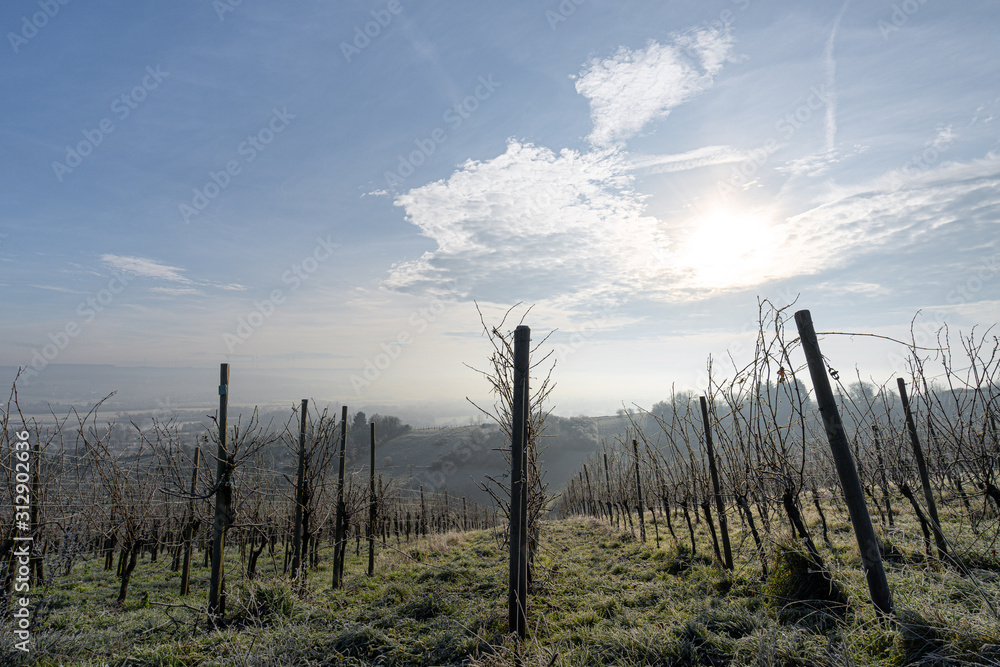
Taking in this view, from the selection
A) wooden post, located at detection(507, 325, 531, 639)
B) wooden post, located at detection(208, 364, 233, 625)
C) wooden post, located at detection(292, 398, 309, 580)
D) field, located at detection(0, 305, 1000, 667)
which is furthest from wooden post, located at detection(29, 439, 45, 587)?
wooden post, located at detection(507, 325, 531, 639)

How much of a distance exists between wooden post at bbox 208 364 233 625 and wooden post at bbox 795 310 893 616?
5.69 meters

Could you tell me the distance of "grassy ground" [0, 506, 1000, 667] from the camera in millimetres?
3105

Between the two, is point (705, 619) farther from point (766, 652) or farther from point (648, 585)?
point (648, 585)

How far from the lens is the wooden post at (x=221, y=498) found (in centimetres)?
432

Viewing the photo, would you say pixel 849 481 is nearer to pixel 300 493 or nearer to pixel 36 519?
pixel 300 493

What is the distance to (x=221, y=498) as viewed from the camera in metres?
4.34

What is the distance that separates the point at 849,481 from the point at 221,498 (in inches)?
230

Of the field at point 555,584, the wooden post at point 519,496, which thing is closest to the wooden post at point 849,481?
the field at point 555,584

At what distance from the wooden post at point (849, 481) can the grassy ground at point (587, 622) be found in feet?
0.82

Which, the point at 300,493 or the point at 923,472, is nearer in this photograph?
the point at 923,472

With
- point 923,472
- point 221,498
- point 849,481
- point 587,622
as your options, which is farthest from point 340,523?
point 923,472

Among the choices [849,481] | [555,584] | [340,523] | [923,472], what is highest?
[849,481]

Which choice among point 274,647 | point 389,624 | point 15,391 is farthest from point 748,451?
point 15,391

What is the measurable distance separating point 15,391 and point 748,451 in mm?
8966
